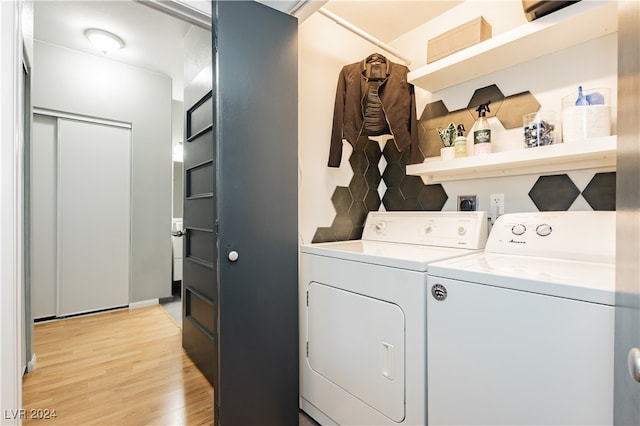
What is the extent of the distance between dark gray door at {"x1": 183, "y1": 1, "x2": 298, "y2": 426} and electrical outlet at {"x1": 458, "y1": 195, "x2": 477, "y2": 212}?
0.97 metres

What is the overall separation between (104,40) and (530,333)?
3.84m

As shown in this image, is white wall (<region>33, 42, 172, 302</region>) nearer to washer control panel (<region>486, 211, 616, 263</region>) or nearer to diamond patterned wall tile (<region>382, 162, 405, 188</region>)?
diamond patterned wall tile (<region>382, 162, 405, 188</region>)

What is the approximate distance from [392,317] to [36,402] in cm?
212

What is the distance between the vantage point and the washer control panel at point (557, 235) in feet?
3.63

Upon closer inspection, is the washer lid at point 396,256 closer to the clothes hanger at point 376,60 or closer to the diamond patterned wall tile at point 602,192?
the diamond patterned wall tile at point 602,192

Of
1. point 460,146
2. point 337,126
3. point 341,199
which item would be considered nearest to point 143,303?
point 341,199

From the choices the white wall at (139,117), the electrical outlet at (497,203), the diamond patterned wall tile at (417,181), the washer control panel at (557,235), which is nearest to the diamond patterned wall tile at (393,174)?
the diamond patterned wall tile at (417,181)

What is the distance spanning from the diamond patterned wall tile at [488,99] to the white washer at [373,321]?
60 cm

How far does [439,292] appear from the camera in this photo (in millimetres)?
1033

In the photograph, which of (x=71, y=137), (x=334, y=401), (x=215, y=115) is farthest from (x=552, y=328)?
(x=71, y=137)

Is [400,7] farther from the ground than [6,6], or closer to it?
farther from the ground

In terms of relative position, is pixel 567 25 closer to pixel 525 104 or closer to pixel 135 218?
pixel 525 104

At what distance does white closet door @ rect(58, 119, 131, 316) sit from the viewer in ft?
9.88

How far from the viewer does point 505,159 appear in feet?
4.46
